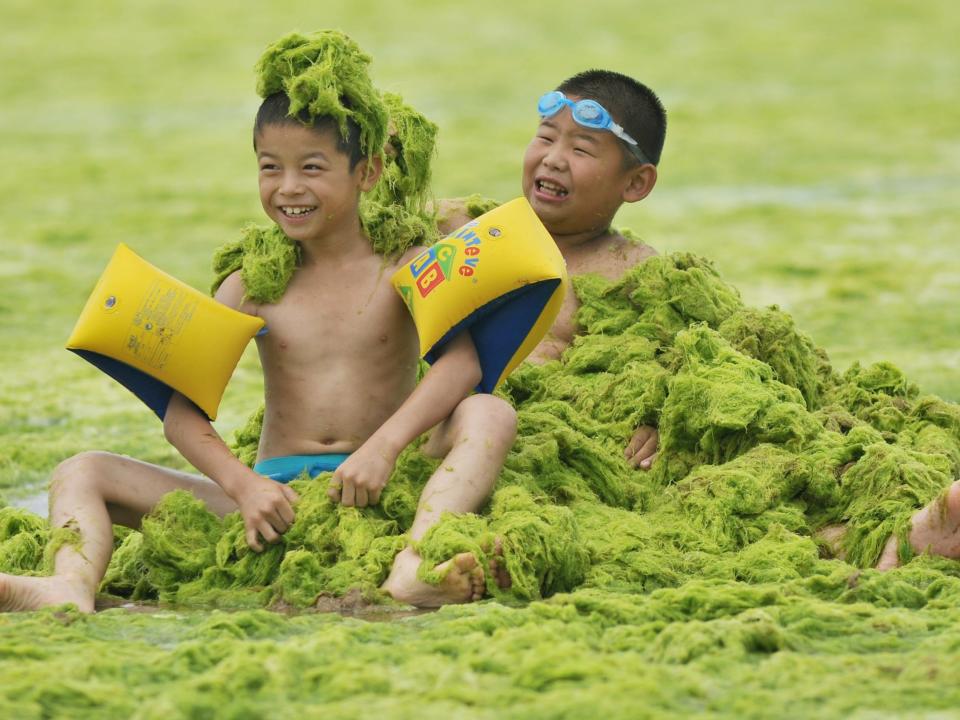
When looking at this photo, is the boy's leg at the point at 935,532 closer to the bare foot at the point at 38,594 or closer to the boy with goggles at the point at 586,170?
the boy with goggles at the point at 586,170

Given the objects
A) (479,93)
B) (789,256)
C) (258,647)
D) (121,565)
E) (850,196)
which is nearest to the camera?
(258,647)

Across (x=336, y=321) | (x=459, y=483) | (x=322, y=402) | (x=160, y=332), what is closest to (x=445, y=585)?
(x=459, y=483)

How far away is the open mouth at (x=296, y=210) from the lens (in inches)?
173

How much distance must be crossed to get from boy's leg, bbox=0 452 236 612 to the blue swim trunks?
0.15 metres

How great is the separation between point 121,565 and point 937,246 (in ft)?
21.5

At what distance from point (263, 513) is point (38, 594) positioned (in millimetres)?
571

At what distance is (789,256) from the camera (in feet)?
31.1

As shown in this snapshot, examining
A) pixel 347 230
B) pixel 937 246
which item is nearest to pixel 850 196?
pixel 937 246

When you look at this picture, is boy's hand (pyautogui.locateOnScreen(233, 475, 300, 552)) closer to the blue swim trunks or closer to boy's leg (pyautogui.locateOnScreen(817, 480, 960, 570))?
the blue swim trunks

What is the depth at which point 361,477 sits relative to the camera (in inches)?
163

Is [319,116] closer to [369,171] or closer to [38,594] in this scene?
[369,171]

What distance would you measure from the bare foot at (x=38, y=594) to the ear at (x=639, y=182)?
2.53 meters

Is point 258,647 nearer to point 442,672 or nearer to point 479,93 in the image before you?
point 442,672

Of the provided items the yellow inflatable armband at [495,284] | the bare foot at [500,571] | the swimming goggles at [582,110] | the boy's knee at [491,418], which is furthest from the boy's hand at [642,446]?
the swimming goggles at [582,110]
